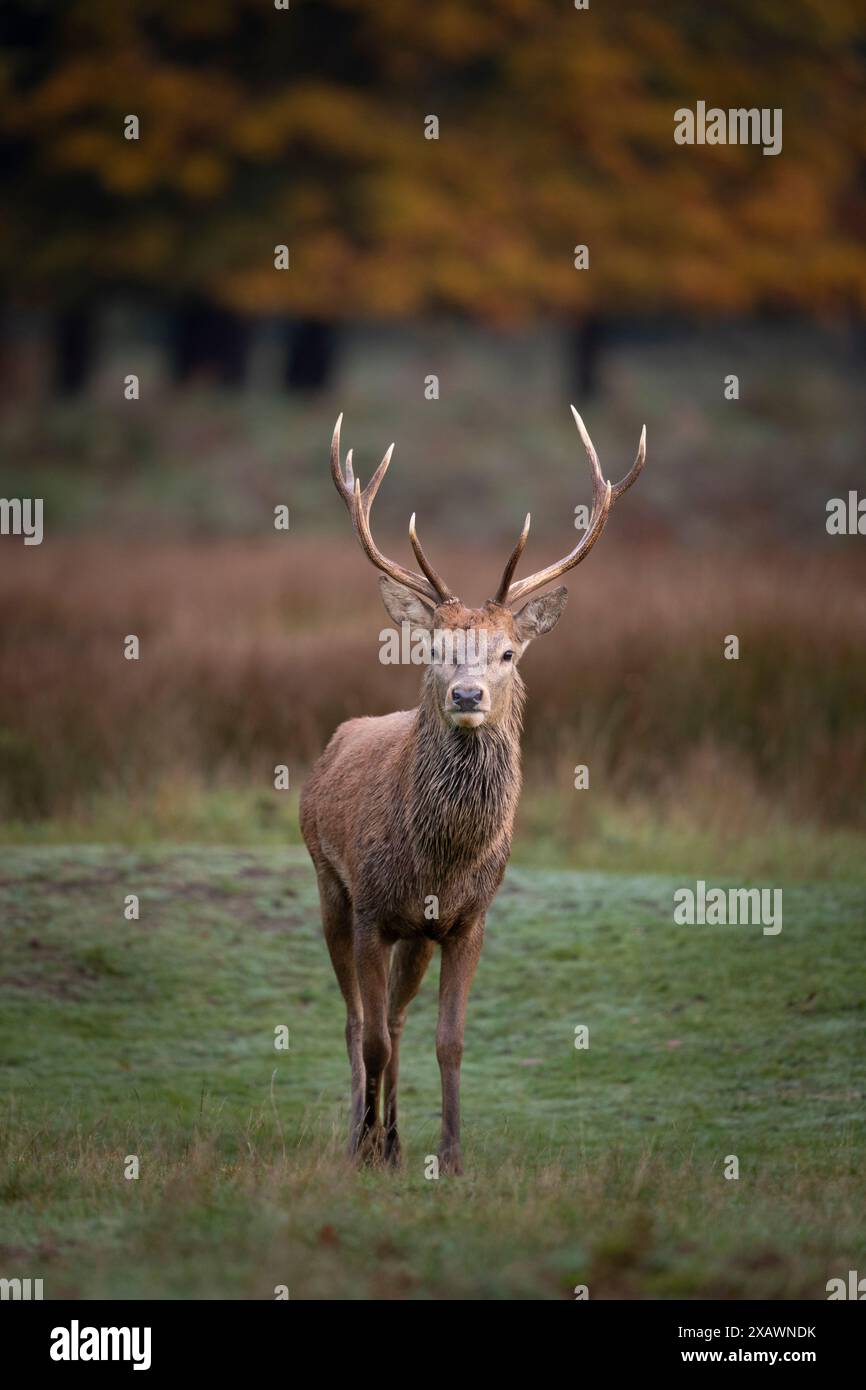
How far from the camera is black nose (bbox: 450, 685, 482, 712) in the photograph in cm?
737

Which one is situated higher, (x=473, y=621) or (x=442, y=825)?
(x=473, y=621)

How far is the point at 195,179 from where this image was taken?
27906 mm

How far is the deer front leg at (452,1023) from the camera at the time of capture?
763 centimetres

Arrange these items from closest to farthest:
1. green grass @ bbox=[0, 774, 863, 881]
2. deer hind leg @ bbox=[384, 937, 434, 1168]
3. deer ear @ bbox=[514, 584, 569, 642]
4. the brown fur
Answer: the brown fur
deer ear @ bbox=[514, 584, 569, 642]
deer hind leg @ bbox=[384, 937, 434, 1168]
green grass @ bbox=[0, 774, 863, 881]

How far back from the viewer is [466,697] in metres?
7.37

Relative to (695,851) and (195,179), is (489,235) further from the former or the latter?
(695,851)

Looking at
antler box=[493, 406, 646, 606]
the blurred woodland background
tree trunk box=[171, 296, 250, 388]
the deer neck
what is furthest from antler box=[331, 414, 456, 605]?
tree trunk box=[171, 296, 250, 388]

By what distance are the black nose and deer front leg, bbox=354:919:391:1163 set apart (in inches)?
39.8

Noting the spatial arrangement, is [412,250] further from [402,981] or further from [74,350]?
[402,981]

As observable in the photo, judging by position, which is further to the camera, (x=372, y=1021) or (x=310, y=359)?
(x=310, y=359)

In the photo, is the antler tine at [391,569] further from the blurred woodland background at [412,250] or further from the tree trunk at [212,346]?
the tree trunk at [212,346]

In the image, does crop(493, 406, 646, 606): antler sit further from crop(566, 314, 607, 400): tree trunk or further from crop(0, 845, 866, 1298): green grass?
crop(566, 314, 607, 400): tree trunk

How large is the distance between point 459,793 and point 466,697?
0.56m

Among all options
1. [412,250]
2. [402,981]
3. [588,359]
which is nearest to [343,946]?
[402,981]
